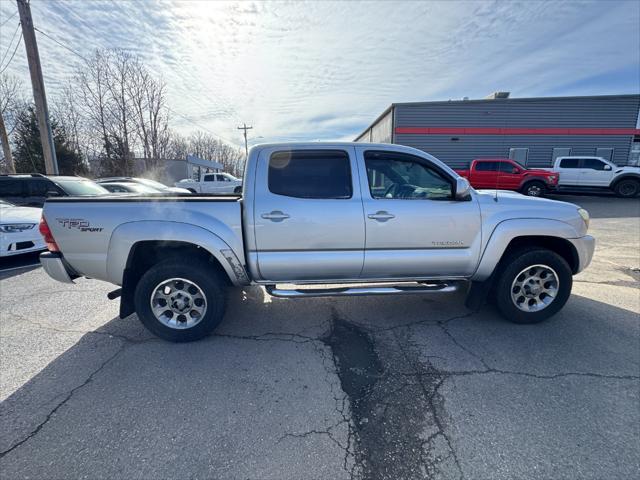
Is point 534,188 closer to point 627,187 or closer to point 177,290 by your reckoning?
point 627,187

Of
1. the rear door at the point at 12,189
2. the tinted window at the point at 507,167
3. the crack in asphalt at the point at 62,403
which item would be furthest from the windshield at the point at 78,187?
the tinted window at the point at 507,167

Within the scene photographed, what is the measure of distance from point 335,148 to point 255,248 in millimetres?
1322

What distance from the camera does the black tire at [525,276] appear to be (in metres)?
3.23

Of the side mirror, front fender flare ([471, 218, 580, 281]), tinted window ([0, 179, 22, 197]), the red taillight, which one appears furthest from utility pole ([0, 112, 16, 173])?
front fender flare ([471, 218, 580, 281])

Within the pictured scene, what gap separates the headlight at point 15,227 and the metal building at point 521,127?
17010 millimetres

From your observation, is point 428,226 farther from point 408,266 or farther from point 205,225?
point 205,225

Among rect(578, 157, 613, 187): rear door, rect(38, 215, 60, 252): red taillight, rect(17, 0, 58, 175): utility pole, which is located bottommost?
rect(38, 215, 60, 252): red taillight

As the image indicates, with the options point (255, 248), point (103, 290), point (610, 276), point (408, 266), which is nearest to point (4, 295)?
point (103, 290)

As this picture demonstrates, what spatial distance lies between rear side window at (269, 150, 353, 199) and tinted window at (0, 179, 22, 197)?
768cm

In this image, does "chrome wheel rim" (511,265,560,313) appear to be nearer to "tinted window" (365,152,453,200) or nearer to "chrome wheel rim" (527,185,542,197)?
"tinted window" (365,152,453,200)

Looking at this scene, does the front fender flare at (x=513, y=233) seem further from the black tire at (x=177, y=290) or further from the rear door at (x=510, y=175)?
the rear door at (x=510, y=175)

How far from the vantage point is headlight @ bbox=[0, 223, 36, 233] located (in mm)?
5379

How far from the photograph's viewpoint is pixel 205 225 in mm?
2867

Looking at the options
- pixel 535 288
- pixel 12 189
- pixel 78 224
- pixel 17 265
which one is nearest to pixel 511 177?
pixel 535 288
